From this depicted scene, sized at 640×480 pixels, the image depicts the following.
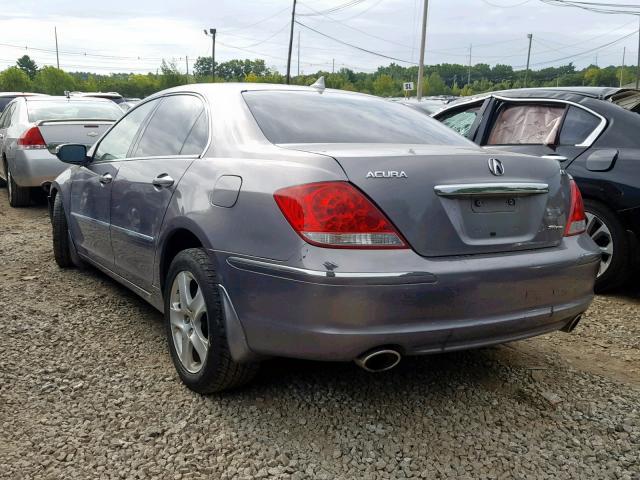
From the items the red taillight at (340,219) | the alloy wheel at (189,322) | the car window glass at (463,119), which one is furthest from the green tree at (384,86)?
the red taillight at (340,219)

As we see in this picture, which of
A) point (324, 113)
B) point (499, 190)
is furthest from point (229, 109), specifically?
point (499, 190)

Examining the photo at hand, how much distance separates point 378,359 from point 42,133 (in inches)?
274

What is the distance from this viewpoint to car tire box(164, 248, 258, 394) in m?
2.72

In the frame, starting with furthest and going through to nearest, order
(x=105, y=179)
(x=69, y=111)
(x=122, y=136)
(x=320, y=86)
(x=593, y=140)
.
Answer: (x=69, y=111), (x=593, y=140), (x=122, y=136), (x=105, y=179), (x=320, y=86)

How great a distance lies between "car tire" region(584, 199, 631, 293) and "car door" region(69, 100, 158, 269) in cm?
319

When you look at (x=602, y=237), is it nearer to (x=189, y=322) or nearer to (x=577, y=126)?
(x=577, y=126)

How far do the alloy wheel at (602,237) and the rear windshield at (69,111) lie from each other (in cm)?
632

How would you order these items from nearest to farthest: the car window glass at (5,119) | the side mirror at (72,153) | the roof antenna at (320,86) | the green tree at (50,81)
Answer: the roof antenna at (320,86) → the side mirror at (72,153) → the car window glass at (5,119) → the green tree at (50,81)

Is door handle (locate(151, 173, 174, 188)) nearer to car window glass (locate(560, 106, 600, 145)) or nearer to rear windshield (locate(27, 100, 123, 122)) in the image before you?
car window glass (locate(560, 106, 600, 145))

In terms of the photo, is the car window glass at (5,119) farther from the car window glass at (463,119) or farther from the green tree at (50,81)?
the green tree at (50,81)

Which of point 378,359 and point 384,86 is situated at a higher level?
point 384,86

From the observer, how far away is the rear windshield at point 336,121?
9.94 feet

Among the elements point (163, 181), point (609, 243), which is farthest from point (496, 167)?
point (609, 243)

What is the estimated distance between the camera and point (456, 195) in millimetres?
2531
